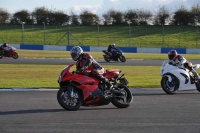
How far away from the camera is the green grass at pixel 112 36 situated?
174 ft

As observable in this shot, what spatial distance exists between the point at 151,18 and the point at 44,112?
182 ft

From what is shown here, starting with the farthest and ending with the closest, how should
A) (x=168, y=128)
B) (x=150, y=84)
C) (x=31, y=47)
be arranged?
1. (x=31, y=47)
2. (x=150, y=84)
3. (x=168, y=128)

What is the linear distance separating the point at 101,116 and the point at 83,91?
0.99 meters

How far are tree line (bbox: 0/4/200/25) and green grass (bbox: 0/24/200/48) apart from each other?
14.6 ft

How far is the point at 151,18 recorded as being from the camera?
64.4 m

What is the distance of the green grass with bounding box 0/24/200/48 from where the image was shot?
174ft

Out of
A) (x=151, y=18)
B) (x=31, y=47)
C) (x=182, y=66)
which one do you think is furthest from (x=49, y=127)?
(x=151, y=18)

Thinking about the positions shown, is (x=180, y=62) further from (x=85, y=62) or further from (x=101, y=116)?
(x=101, y=116)

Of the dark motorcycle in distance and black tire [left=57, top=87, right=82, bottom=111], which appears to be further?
the dark motorcycle in distance

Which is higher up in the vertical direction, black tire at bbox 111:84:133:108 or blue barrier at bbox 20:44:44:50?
black tire at bbox 111:84:133:108

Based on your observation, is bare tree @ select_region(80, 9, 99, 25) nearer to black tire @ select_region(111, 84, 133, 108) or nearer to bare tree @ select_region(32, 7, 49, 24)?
bare tree @ select_region(32, 7, 49, 24)

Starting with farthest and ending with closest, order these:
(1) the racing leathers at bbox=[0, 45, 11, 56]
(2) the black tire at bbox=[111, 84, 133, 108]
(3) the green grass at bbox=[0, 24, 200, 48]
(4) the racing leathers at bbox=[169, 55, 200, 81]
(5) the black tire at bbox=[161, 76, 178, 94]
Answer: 1. (3) the green grass at bbox=[0, 24, 200, 48]
2. (1) the racing leathers at bbox=[0, 45, 11, 56]
3. (4) the racing leathers at bbox=[169, 55, 200, 81]
4. (5) the black tire at bbox=[161, 76, 178, 94]
5. (2) the black tire at bbox=[111, 84, 133, 108]

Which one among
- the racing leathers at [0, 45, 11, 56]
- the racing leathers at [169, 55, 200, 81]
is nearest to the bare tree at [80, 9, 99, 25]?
the racing leathers at [0, 45, 11, 56]

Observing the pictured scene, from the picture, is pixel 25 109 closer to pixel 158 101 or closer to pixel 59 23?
pixel 158 101
